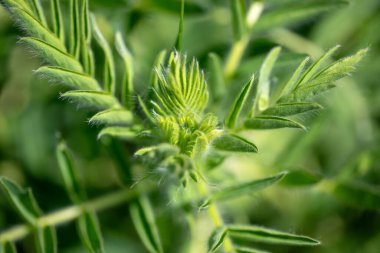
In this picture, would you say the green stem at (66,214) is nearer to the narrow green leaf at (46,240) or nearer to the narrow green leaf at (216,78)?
the narrow green leaf at (46,240)

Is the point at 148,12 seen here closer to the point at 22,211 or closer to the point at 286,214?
the point at 22,211

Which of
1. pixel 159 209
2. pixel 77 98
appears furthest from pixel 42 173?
pixel 77 98

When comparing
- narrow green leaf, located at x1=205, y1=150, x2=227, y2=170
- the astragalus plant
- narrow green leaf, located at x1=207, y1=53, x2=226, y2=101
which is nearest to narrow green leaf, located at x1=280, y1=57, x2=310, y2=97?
the astragalus plant

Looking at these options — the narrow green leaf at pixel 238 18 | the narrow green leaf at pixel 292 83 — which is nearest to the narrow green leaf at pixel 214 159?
the narrow green leaf at pixel 292 83

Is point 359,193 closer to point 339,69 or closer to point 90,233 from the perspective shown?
point 339,69

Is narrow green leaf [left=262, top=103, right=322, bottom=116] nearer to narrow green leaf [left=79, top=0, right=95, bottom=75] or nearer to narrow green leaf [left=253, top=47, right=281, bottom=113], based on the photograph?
narrow green leaf [left=253, top=47, right=281, bottom=113]

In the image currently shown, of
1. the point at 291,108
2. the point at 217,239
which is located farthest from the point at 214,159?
the point at 291,108
